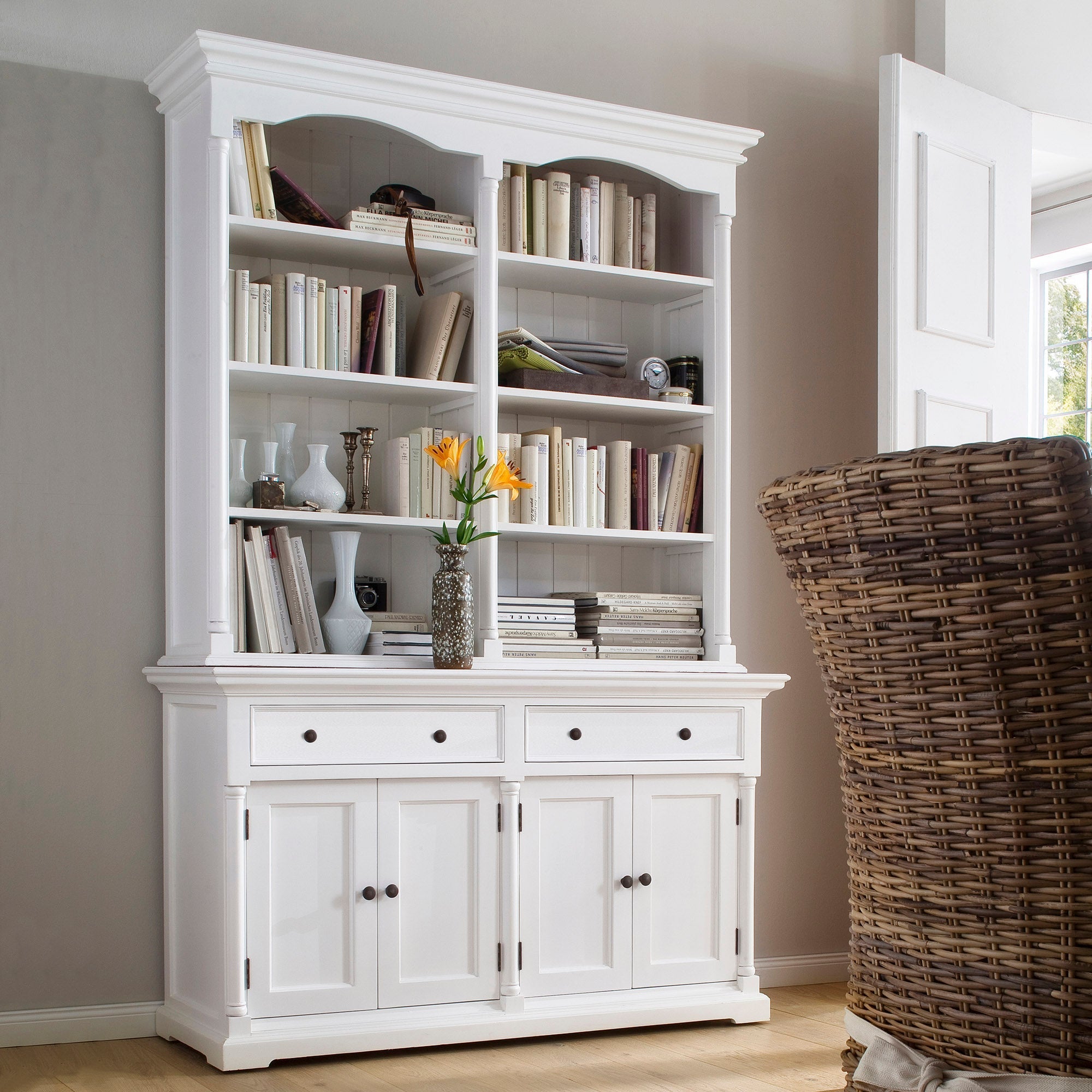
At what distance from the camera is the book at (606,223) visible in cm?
336

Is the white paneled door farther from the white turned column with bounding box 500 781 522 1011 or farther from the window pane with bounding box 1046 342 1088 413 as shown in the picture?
the white turned column with bounding box 500 781 522 1011

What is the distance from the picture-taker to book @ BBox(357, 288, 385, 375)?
3031 mm

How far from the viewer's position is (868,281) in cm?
394

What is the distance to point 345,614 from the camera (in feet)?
9.73

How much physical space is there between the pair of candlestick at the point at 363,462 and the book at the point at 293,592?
235mm

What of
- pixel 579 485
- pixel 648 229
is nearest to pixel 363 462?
pixel 579 485

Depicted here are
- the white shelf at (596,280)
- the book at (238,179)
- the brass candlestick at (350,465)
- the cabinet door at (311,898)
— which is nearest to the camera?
the cabinet door at (311,898)

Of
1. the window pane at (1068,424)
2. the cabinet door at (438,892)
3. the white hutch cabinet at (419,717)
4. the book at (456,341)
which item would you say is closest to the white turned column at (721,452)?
the white hutch cabinet at (419,717)

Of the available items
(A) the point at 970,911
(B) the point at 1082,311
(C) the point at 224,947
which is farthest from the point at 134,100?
(B) the point at 1082,311

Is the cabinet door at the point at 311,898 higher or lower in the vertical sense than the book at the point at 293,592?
lower

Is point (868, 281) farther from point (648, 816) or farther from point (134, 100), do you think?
point (134, 100)

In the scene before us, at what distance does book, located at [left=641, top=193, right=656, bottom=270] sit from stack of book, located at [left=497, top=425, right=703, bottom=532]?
497 mm

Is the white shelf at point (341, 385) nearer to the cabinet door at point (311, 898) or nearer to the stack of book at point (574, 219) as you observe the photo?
the stack of book at point (574, 219)

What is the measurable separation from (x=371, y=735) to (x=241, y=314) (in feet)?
3.18
